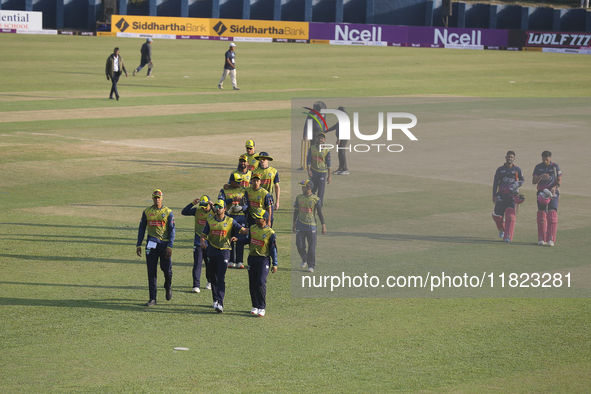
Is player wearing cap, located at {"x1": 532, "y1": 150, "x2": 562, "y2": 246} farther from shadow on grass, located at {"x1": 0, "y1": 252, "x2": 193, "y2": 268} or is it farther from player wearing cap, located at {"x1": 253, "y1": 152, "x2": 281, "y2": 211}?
shadow on grass, located at {"x1": 0, "y1": 252, "x2": 193, "y2": 268}

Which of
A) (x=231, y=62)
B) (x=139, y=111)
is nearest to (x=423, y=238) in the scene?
(x=139, y=111)

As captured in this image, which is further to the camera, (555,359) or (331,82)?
(331,82)

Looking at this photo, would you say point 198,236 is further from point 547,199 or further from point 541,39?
point 541,39

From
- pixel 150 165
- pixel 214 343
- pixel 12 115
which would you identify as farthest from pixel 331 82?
pixel 214 343

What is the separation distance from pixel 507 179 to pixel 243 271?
5337mm

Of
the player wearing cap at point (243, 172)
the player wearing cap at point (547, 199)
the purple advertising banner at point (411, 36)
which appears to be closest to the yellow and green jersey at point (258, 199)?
the player wearing cap at point (243, 172)

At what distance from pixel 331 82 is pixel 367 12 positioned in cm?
3412

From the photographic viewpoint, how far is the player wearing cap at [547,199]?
14.2 m

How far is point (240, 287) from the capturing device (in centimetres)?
1259

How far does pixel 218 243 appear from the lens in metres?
11.5

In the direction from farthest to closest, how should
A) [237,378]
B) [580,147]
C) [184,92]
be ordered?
[184,92] < [580,147] < [237,378]

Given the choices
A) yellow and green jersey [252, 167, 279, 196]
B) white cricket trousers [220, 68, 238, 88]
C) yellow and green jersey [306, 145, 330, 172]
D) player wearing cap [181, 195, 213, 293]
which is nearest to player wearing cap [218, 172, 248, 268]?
player wearing cap [181, 195, 213, 293]

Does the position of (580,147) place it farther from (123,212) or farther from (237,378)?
(237,378)

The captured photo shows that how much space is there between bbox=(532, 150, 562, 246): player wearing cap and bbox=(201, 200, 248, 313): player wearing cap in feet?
19.8
